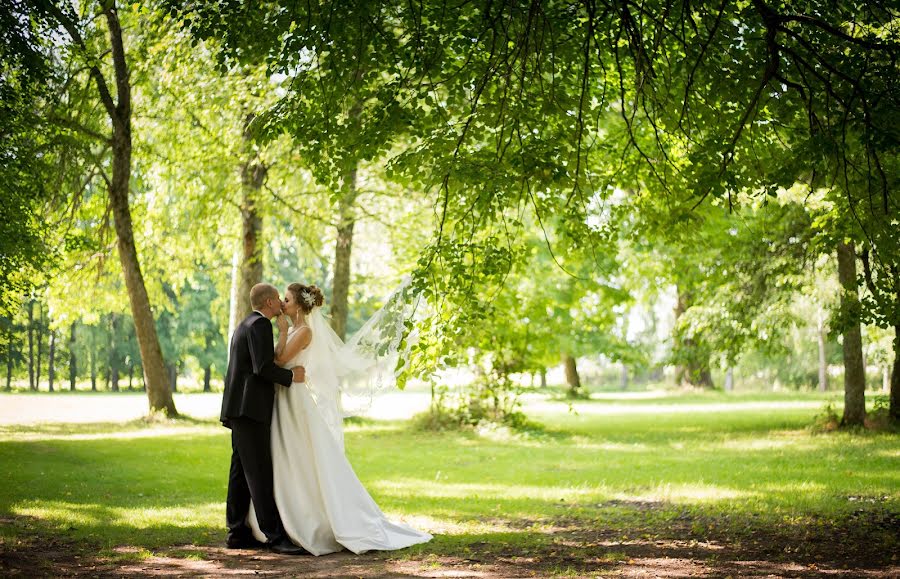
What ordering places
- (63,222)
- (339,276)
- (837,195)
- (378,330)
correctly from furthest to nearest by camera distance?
(339,276) < (63,222) < (837,195) < (378,330)

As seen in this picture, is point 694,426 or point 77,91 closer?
point 77,91

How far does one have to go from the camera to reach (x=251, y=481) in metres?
7.79

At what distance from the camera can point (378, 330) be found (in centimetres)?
860

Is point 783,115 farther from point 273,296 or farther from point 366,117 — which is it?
point 273,296

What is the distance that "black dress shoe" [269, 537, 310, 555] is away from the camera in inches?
299

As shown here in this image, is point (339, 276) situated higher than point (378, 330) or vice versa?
point (339, 276)

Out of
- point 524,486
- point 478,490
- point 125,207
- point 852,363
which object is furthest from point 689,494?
point 125,207

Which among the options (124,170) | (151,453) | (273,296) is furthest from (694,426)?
(273,296)

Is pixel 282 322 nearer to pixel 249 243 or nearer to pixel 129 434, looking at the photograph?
pixel 129 434

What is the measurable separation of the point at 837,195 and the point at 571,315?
11.8 meters

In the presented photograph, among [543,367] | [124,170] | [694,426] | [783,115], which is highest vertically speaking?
[124,170]

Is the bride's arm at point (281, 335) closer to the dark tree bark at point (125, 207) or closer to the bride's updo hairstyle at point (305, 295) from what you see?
the bride's updo hairstyle at point (305, 295)

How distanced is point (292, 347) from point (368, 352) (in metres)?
0.83

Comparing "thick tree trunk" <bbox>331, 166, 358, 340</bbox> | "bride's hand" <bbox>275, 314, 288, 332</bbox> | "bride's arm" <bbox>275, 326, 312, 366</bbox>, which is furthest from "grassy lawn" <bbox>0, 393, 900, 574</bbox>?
"thick tree trunk" <bbox>331, 166, 358, 340</bbox>
